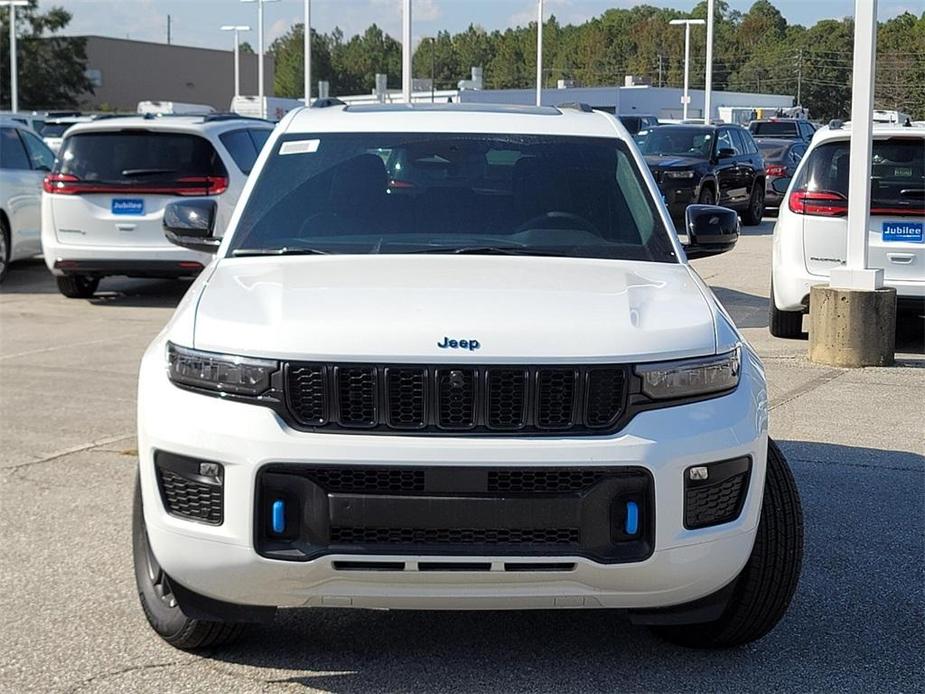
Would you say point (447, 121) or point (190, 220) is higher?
point (447, 121)

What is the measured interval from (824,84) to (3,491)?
125633 mm

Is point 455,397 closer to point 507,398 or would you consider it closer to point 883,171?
point 507,398

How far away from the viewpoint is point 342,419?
367 centimetres

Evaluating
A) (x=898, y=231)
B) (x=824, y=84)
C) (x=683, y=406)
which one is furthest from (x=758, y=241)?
(x=824, y=84)

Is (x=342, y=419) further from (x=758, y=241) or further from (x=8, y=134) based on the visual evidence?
(x=758, y=241)

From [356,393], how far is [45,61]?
77.9m

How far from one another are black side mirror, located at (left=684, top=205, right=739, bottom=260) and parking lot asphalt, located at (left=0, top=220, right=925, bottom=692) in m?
1.24

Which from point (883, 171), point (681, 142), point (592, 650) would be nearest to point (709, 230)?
point (592, 650)

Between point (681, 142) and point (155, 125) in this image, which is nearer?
point (155, 125)

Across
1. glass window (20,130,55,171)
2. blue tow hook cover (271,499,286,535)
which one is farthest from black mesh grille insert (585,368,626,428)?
glass window (20,130,55,171)

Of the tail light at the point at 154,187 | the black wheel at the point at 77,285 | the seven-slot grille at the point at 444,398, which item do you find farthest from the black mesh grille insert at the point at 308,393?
the black wheel at the point at 77,285

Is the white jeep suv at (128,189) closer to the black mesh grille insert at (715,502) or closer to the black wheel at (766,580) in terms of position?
the black wheel at (766,580)

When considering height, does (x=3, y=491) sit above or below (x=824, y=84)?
below

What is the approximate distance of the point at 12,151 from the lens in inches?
607
